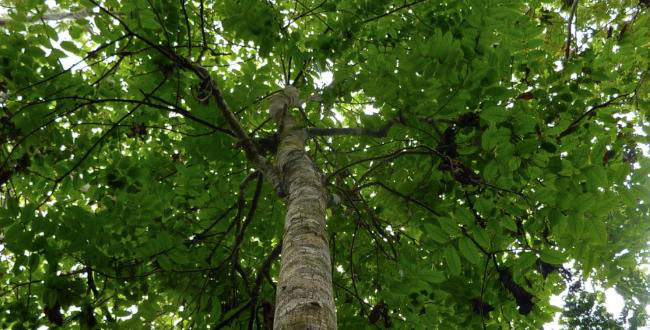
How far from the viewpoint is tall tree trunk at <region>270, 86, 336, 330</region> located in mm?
1551

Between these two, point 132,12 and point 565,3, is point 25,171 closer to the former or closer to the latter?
point 132,12

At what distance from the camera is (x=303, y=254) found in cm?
190

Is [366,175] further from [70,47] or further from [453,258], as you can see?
[70,47]

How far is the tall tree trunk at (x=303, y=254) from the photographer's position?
61.1 inches

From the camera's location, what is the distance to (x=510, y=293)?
3.18 metres

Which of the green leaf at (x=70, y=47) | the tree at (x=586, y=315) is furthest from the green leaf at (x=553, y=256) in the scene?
the tree at (x=586, y=315)

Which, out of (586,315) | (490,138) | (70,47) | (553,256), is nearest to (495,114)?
(490,138)

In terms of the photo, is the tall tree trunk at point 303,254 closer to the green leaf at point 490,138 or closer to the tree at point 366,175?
the tree at point 366,175

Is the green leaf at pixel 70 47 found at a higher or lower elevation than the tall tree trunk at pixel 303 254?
higher

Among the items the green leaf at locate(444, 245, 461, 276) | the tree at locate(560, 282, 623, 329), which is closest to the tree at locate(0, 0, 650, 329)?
the green leaf at locate(444, 245, 461, 276)

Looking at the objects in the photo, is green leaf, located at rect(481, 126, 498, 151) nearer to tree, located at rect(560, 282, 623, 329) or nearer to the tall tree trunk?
the tall tree trunk

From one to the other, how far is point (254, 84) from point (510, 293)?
2694 millimetres

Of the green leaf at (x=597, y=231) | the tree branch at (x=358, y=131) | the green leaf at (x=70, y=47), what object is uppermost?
the green leaf at (x=70, y=47)

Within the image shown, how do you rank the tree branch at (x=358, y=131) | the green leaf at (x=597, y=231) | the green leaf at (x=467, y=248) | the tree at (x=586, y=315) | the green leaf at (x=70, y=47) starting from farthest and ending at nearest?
1. the tree at (x=586, y=315)
2. the tree branch at (x=358, y=131)
3. the green leaf at (x=70, y=47)
4. the green leaf at (x=467, y=248)
5. the green leaf at (x=597, y=231)
